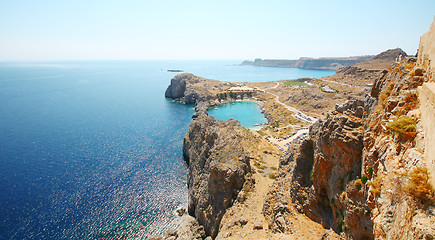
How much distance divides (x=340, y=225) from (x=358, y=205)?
4.15 m

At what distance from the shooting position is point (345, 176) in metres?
18.2

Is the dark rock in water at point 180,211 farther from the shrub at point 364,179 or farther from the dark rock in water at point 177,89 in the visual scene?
the dark rock in water at point 177,89

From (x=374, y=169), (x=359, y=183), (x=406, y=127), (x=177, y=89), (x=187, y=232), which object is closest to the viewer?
(x=406, y=127)

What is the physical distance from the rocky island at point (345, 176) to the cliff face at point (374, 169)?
0.05 meters

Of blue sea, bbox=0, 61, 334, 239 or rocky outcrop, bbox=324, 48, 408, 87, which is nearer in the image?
blue sea, bbox=0, 61, 334, 239

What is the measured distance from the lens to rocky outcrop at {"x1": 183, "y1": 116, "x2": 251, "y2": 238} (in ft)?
127

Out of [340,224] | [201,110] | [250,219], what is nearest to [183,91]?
[201,110]

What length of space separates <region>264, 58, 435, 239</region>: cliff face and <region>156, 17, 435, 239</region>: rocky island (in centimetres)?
5

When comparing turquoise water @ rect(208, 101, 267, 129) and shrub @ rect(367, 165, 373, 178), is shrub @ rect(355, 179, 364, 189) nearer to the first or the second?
shrub @ rect(367, 165, 373, 178)

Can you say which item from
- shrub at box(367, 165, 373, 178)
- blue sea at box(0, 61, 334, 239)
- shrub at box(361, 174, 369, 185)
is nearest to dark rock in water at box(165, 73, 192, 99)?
blue sea at box(0, 61, 334, 239)

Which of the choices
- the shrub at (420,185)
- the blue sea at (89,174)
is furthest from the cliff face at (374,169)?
the blue sea at (89,174)

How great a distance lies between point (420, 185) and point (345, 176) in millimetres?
9753

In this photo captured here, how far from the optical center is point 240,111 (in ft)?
432

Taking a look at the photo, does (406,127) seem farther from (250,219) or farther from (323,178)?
(250,219)
